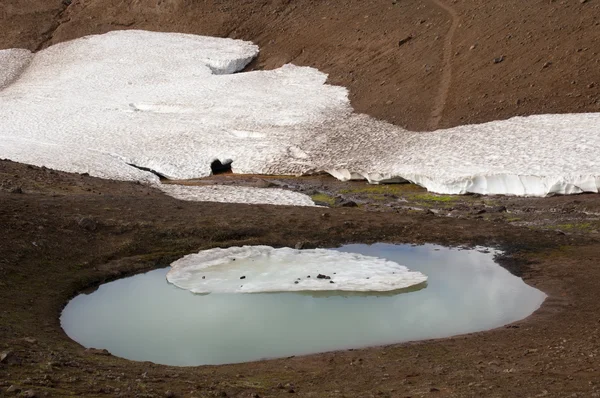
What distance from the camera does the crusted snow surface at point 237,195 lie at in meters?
29.2

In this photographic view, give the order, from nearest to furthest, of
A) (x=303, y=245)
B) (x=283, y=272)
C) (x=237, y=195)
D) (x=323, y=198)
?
(x=283, y=272), (x=303, y=245), (x=237, y=195), (x=323, y=198)

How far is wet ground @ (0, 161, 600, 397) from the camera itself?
12930 mm

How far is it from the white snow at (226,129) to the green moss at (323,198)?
115 inches

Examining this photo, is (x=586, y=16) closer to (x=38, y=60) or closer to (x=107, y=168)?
(x=107, y=168)

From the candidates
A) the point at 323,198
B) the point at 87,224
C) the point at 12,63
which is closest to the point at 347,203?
the point at 323,198

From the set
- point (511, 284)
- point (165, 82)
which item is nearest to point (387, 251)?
point (511, 284)

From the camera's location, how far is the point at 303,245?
2258 cm

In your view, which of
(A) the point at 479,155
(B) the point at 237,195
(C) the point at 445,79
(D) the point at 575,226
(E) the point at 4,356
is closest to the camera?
(E) the point at 4,356

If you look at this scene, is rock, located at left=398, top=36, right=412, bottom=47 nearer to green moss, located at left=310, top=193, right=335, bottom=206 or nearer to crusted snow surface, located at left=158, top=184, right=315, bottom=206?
green moss, located at left=310, top=193, right=335, bottom=206

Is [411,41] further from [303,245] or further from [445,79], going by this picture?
[303,245]

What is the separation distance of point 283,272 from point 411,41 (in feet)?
94.7

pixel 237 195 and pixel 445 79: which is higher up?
pixel 445 79

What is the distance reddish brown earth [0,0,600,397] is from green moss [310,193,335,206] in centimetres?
54

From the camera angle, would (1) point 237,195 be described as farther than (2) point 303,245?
Yes
